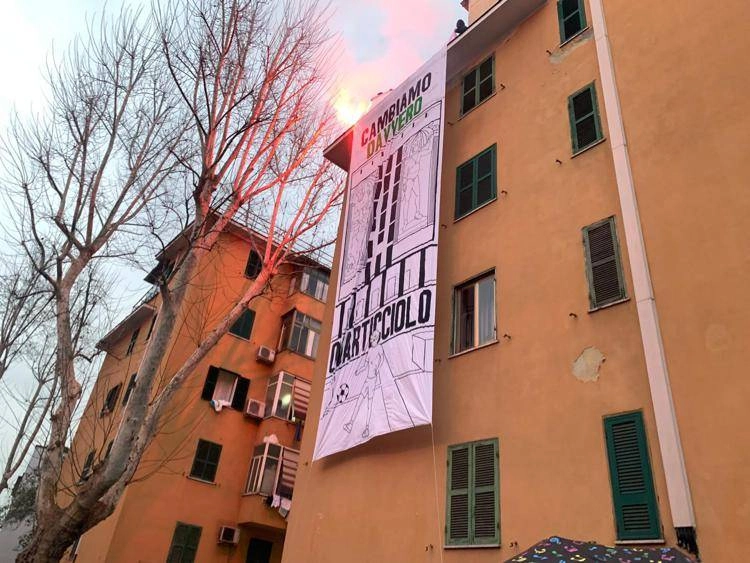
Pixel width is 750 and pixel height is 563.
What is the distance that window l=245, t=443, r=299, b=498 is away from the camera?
1698 cm

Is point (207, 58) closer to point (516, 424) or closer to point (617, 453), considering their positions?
point (516, 424)

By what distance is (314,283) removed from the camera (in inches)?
851

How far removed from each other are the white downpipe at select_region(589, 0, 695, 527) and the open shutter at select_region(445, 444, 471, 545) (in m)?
2.50

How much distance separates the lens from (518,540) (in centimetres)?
624

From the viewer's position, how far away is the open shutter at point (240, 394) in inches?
717

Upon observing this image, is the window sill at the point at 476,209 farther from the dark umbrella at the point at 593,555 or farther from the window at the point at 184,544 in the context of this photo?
the window at the point at 184,544

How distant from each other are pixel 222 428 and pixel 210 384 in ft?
4.63

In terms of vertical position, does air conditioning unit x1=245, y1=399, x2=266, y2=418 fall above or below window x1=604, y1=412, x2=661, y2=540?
above

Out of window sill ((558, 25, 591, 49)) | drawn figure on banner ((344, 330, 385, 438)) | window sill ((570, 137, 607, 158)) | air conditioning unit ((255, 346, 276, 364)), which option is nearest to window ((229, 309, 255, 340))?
air conditioning unit ((255, 346, 276, 364))

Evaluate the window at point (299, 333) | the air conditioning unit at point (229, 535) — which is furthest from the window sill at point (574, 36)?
the air conditioning unit at point (229, 535)

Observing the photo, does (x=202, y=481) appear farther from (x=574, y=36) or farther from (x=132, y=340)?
(x=574, y=36)

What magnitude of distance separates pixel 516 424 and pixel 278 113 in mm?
9807

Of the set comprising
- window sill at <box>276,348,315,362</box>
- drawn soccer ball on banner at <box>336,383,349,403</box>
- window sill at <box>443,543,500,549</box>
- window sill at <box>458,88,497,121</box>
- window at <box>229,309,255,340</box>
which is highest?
window sill at <box>458,88,497,121</box>

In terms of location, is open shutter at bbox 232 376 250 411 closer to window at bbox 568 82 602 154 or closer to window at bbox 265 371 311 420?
window at bbox 265 371 311 420
